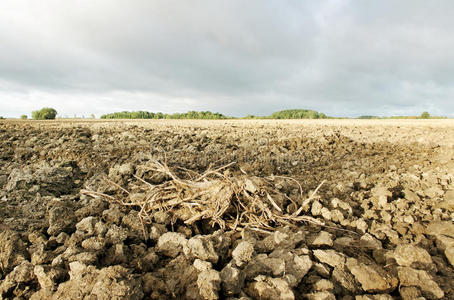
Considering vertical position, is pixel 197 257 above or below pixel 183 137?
below

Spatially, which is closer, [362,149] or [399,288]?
[399,288]

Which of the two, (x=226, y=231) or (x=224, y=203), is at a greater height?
(x=224, y=203)

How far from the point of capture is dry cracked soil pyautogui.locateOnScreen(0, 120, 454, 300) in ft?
4.20

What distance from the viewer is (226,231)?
1.85m

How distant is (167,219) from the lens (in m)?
1.89

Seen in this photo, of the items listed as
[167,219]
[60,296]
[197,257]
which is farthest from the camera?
[167,219]

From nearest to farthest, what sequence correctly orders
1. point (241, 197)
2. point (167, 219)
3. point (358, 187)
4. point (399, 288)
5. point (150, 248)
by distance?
point (399, 288)
point (150, 248)
point (167, 219)
point (241, 197)
point (358, 187)

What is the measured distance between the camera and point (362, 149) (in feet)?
13.9

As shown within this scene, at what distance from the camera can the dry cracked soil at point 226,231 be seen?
4.20ft

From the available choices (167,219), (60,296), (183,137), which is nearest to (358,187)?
(167,219)

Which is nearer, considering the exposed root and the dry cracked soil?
the dry cracked soil

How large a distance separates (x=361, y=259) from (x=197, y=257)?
0.94 metres

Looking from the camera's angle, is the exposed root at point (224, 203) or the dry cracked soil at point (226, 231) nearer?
the dry cracked soil at point (226, 231)

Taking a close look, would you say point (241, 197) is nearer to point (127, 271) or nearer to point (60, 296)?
point (127, 271)
